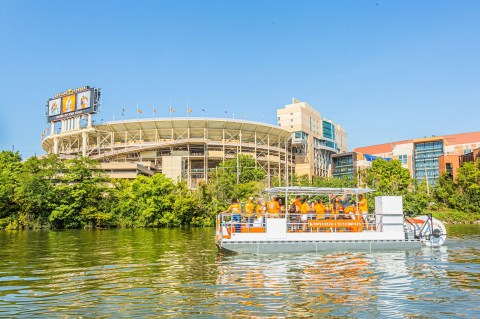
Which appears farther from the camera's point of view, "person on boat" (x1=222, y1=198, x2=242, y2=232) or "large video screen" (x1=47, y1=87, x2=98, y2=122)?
"large video screen" (x1=47, y1=87, x2=98, y2=122)

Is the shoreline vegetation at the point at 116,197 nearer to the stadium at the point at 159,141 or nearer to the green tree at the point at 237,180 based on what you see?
the green tree at the point at 237,180

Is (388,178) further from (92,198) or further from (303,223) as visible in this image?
(303,223)

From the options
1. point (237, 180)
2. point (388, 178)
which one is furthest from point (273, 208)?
point (388, 178)

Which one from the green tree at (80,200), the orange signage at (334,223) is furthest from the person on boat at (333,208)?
the green tree at (80,200)

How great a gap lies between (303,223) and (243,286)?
9510 millimetres

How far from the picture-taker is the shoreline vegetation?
55812 millimetres

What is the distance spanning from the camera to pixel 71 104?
87.5 meters

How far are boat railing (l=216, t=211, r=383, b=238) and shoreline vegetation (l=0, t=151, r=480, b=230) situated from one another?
39.6 metres

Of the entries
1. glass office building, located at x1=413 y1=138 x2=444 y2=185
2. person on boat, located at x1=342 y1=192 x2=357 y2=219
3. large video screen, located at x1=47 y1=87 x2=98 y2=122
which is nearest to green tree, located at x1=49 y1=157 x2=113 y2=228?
large video screen, located at x1=47 y1=87 x2=98 y2=122

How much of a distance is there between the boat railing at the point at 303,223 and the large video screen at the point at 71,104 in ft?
230

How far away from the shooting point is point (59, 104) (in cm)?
8956

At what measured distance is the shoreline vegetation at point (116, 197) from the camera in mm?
55812

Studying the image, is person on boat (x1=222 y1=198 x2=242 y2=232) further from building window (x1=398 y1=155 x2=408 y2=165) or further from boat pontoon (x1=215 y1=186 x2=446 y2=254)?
building window (x1=398 y1=155 x2=408 y2=165)

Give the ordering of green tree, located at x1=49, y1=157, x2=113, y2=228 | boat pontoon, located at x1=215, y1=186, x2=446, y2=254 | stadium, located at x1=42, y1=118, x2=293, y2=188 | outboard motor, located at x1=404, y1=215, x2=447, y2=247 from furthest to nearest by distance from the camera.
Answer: stadium, located at x1=42, y1=118, x2=293, y2=188
green tree, located at x1=49, y1=157, x2=113, y2=228
outboard motor, located at x1=404, y1=215, x2=447, y2=247
boat pontoon, located at x1=215, y1=186, x2=446, y2=254
